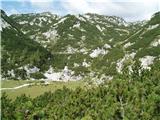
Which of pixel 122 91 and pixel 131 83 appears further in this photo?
pixel 131 83

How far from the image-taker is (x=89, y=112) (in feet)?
305

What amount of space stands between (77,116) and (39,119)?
39.3 m

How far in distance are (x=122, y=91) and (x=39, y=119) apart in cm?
4132

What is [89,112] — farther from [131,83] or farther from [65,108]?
[131,83]

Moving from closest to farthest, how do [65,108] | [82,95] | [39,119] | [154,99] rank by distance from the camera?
[39,119]
[154,99]
[65,108]
[82,95]

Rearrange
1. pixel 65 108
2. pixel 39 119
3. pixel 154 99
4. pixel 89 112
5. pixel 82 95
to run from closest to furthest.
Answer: pixel 39 119 → pixel 154 99 → pixel 89 112 → pixel 65 108 → pixel 82 95

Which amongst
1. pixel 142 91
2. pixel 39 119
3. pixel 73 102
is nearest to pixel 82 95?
pixel 73 102

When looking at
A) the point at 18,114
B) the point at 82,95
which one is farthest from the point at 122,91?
the point at 18,114

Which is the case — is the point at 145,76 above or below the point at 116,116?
above

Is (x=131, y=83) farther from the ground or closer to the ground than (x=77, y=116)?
farther from the ground

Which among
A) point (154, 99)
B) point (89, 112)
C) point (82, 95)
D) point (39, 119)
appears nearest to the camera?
point (39, 119)

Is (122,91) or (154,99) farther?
(122,91)

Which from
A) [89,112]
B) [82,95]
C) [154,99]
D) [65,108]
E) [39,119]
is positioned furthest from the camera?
[82,95]

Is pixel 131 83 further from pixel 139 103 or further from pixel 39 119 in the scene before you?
pixel 39 119
